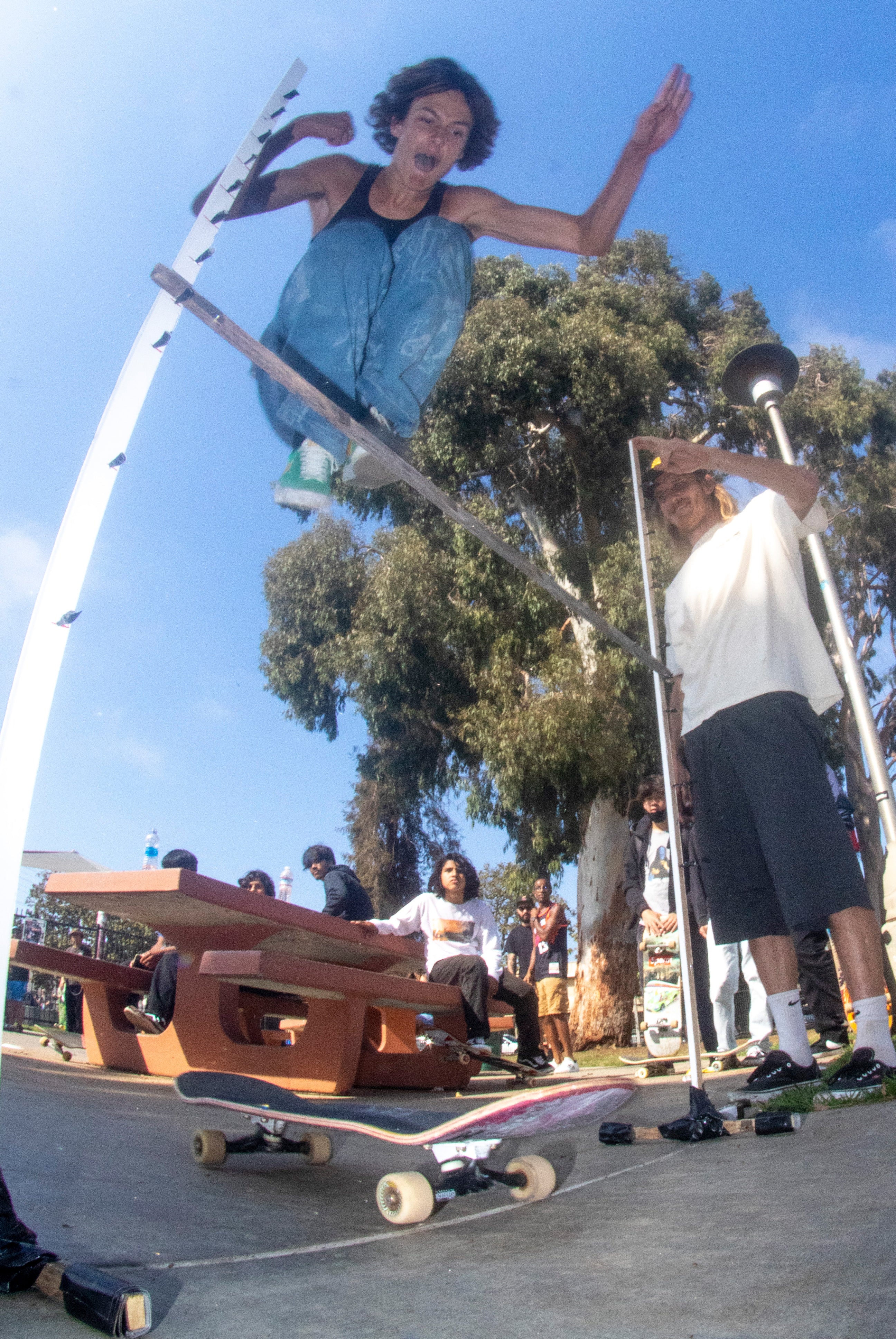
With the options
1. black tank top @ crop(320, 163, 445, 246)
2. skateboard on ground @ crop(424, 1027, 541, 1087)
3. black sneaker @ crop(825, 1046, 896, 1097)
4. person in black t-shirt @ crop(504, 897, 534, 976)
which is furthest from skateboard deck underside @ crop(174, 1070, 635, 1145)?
person in black t-shirt @ crop(504, 897, 534, 976)

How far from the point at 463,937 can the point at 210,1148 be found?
2782 millimetres

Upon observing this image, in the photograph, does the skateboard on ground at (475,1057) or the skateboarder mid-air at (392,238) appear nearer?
the skateboarder mid-air at (392,238)

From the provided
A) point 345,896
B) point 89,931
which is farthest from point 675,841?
point 89,931

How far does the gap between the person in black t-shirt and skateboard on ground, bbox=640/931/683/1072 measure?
0.93 meters

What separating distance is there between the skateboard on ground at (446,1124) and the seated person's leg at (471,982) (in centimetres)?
254

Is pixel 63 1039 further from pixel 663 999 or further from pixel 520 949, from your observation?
pixel 520 949

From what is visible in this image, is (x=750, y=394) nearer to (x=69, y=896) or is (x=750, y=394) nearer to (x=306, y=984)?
(x=306, y=984)

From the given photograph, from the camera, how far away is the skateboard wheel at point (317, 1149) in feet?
5.20

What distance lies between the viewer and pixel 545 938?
5793 mm

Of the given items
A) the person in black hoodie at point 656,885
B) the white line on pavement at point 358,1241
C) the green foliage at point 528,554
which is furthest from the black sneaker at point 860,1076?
the green foliage at point 528,554

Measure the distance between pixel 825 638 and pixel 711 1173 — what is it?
10368 millimetres

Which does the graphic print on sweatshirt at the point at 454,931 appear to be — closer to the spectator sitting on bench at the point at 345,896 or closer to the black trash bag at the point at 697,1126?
the spectator sitting on bench at the point at 345,896

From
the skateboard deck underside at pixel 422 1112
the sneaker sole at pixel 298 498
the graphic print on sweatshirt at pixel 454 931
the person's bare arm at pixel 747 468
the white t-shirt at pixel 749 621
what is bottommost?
the skateboard deck underside at pixel 422 1112

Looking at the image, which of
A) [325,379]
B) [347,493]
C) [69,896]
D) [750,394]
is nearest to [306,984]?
[69,896]
